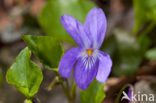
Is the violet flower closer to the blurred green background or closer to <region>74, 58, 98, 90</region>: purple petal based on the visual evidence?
<region>74, 58, 98, 90</region>: purple petal

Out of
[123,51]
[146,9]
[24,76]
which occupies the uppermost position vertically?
[146,9]

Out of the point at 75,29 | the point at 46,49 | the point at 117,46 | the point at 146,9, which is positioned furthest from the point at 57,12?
the point at 75,29

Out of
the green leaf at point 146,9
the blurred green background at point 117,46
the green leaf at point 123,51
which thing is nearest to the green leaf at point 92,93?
the blurred green background at point 117,46

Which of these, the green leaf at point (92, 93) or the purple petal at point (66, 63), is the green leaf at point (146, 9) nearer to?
the green leaf at point (92, 93)

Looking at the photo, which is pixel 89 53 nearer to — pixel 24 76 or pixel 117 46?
pixel 24 76

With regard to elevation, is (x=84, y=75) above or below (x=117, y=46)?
above

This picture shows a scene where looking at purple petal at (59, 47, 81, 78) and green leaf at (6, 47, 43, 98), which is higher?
purple petal at (59, 47, 81, 78)

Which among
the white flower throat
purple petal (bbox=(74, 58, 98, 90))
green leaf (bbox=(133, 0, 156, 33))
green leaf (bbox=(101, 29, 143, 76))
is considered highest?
green leaf (bbox=(133, 0, 156, 33))

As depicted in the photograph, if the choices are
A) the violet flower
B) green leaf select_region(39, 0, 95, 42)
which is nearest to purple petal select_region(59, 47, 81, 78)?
the violet flower
